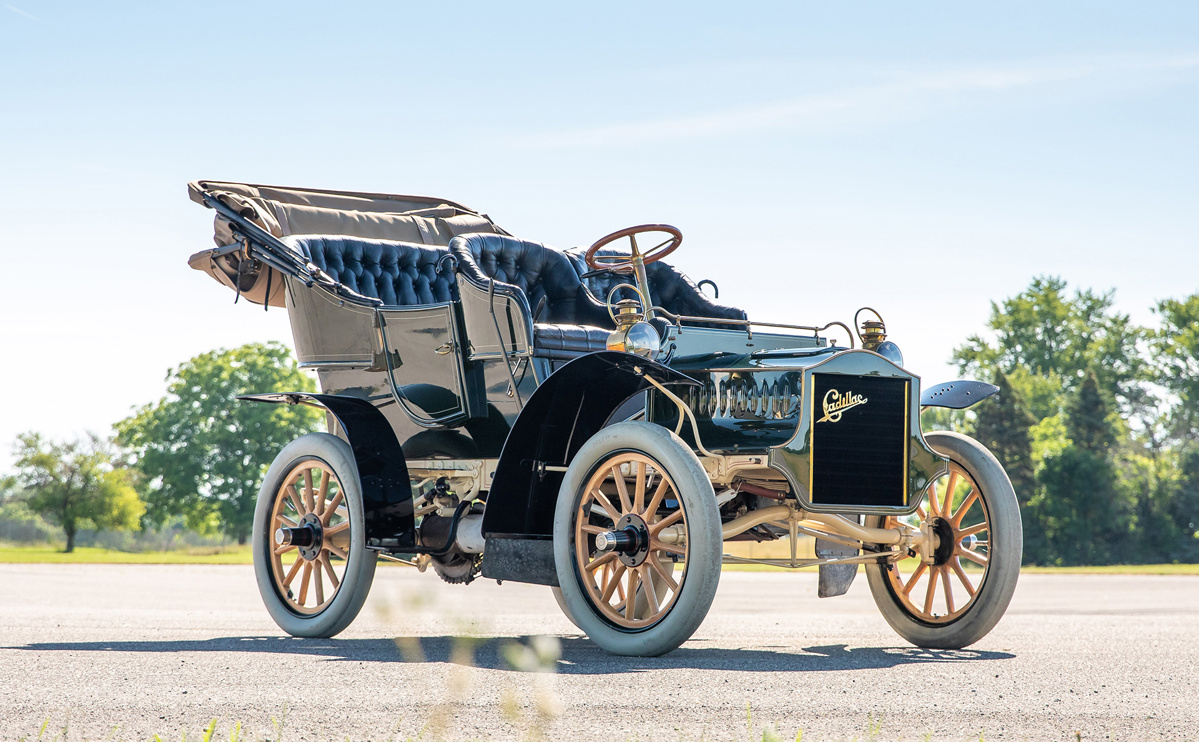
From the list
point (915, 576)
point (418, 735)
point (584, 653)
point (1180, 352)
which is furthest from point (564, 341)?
point (1180, 352)

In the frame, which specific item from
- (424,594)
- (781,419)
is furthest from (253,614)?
(424,594)

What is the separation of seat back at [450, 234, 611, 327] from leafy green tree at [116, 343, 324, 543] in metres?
40.2

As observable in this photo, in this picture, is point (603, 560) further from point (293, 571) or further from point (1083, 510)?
point (1083, 510)

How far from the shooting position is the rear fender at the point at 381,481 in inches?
278

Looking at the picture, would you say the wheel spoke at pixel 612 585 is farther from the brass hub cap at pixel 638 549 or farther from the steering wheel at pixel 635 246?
the steering wheel at pixel 635 246

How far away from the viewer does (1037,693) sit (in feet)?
15.0

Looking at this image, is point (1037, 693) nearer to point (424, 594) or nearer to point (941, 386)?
point (941, 386)

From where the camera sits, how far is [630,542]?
5641 mm

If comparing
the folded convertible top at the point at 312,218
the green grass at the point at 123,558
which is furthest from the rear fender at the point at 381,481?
the green grass at the point at 123,558

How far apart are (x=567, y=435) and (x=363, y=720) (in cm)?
306

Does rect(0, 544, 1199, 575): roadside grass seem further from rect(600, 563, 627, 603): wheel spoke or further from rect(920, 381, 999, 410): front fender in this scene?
rect(600, 563, 627, 603): wheel spoke

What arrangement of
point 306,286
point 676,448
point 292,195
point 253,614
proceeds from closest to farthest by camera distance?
1. point 676,448
2. point 306,286
3. point 292,195
4. point 253,614

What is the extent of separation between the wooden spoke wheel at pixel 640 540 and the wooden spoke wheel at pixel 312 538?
156 centimetres

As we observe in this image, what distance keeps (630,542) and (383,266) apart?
388 centimetres
